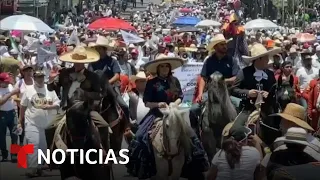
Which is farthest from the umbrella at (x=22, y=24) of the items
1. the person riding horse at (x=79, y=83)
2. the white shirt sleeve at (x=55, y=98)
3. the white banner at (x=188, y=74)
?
the person riding horse at (x=79, y=83)

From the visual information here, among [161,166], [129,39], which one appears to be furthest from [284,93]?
[129,39]

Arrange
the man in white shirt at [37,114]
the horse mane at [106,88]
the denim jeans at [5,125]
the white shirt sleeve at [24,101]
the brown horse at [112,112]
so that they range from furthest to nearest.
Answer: the denim jeans at [5,125], the white shirt sleeve at [24,101], the man in white shirt at [37,114], the brown horse at [112,112], the horse mane at [106,88]

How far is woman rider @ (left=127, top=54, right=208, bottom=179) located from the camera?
515 inches

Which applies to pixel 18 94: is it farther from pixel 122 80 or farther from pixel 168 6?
pixel 168 6

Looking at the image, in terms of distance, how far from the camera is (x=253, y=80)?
1420 centimetres

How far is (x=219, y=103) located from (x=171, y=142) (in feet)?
5.23

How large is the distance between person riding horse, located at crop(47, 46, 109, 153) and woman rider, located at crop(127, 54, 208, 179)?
0.49m

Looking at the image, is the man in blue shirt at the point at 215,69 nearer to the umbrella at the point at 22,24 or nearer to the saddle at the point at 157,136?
the saddle at the point at 157,136

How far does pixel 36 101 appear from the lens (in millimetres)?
15953

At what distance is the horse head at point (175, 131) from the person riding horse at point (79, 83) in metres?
0.97

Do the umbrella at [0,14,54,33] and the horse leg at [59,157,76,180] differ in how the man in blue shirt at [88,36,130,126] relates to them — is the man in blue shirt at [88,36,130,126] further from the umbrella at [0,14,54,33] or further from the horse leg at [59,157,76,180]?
the umbrella at [0,14,54,33]

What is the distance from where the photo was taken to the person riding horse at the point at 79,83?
13024mm

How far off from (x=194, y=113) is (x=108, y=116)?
1343 mm

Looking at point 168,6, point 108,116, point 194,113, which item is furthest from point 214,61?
point 168,6
